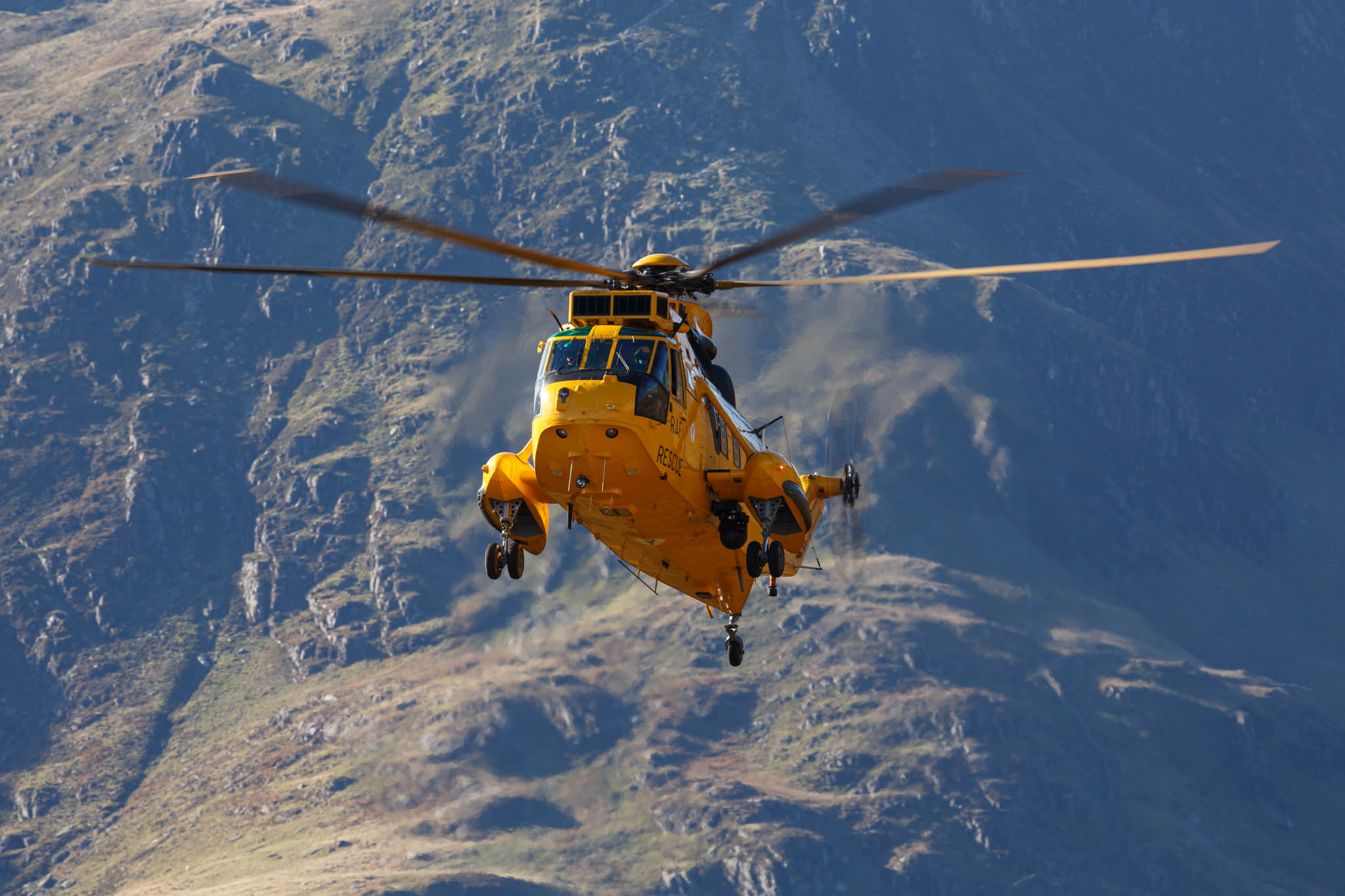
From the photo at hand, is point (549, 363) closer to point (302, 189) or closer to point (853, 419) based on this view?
point (302, 189)

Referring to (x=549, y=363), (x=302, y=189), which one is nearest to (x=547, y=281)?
(x=549, y=363)

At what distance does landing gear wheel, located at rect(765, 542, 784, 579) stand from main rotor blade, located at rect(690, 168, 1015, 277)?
899cm

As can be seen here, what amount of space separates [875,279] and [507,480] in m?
12.5

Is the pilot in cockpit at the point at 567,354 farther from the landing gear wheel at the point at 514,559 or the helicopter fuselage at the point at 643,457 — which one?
the landing gear wheel at the point at 514,559

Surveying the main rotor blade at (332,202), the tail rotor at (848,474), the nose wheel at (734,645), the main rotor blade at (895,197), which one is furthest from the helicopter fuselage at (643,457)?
the tail rotor at (848,474)

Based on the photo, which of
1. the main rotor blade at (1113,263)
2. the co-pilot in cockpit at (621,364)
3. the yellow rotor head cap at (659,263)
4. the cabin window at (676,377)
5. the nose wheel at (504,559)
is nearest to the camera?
the main rotor blade at (1113,263)

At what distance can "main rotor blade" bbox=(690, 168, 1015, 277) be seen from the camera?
4497 centimetres

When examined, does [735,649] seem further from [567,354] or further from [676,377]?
[567,354]

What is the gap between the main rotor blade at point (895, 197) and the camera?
45.0 metres

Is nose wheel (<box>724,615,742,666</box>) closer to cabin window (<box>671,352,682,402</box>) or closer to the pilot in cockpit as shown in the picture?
cabin window (<box>671,352,682,402</box>)

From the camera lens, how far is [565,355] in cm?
5212

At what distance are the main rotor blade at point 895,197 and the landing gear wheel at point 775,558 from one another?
8986 mm

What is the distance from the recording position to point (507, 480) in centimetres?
5600

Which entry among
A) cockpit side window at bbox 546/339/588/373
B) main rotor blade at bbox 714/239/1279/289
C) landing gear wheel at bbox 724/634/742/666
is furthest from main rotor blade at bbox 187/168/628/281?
landing gear wheel at bbox 724/634/742/666
